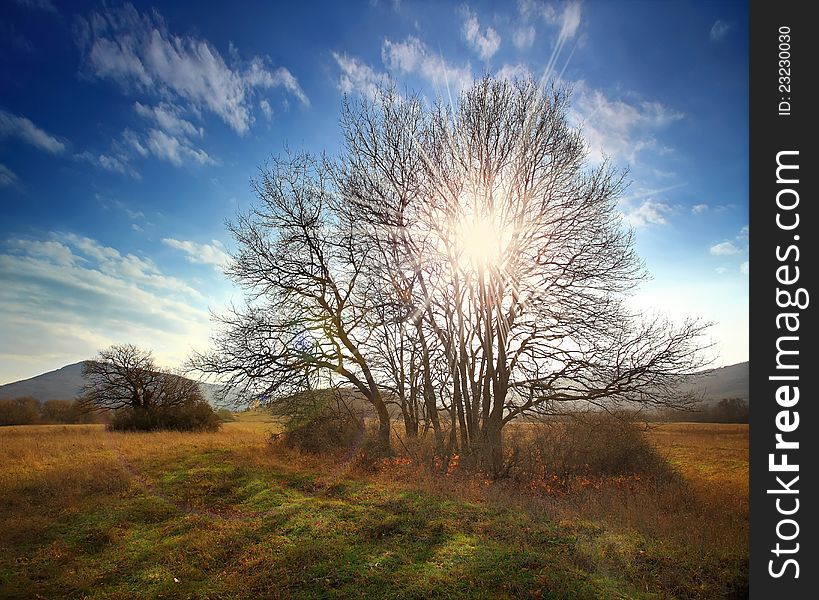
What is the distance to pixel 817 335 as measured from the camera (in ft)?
16.3

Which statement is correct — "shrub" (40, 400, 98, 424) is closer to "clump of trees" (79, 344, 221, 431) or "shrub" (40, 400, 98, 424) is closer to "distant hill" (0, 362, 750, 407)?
"distant hill" (0, 362, 750, 407)

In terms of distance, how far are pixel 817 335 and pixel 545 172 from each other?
893 cm

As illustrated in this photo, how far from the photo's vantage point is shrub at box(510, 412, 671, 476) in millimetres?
12180

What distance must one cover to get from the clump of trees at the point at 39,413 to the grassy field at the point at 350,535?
90.6 ft

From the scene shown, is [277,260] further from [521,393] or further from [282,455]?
[521,393]

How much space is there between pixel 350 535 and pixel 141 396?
26229 millimetres

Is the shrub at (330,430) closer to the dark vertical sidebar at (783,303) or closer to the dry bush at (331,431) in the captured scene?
the dry bush at (331,431)

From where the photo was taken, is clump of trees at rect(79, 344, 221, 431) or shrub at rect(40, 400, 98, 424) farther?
shrub at rect(40, 400, 98, 424)

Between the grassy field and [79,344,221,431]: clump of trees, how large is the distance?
49.9 feet

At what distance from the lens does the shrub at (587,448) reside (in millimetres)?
12180

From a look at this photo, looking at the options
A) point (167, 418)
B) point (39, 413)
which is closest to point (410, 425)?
point (167, 418)

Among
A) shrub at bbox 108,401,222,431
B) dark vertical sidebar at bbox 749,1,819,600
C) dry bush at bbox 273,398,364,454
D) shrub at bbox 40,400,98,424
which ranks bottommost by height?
shrub at bbox 40,400,98,424

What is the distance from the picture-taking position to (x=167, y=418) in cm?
2697

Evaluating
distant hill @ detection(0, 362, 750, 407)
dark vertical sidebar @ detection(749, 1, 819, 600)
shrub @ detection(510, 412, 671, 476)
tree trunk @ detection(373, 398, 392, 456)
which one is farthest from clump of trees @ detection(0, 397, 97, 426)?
dark vertical sidebar @ detection(749, 1, 819, 600)
